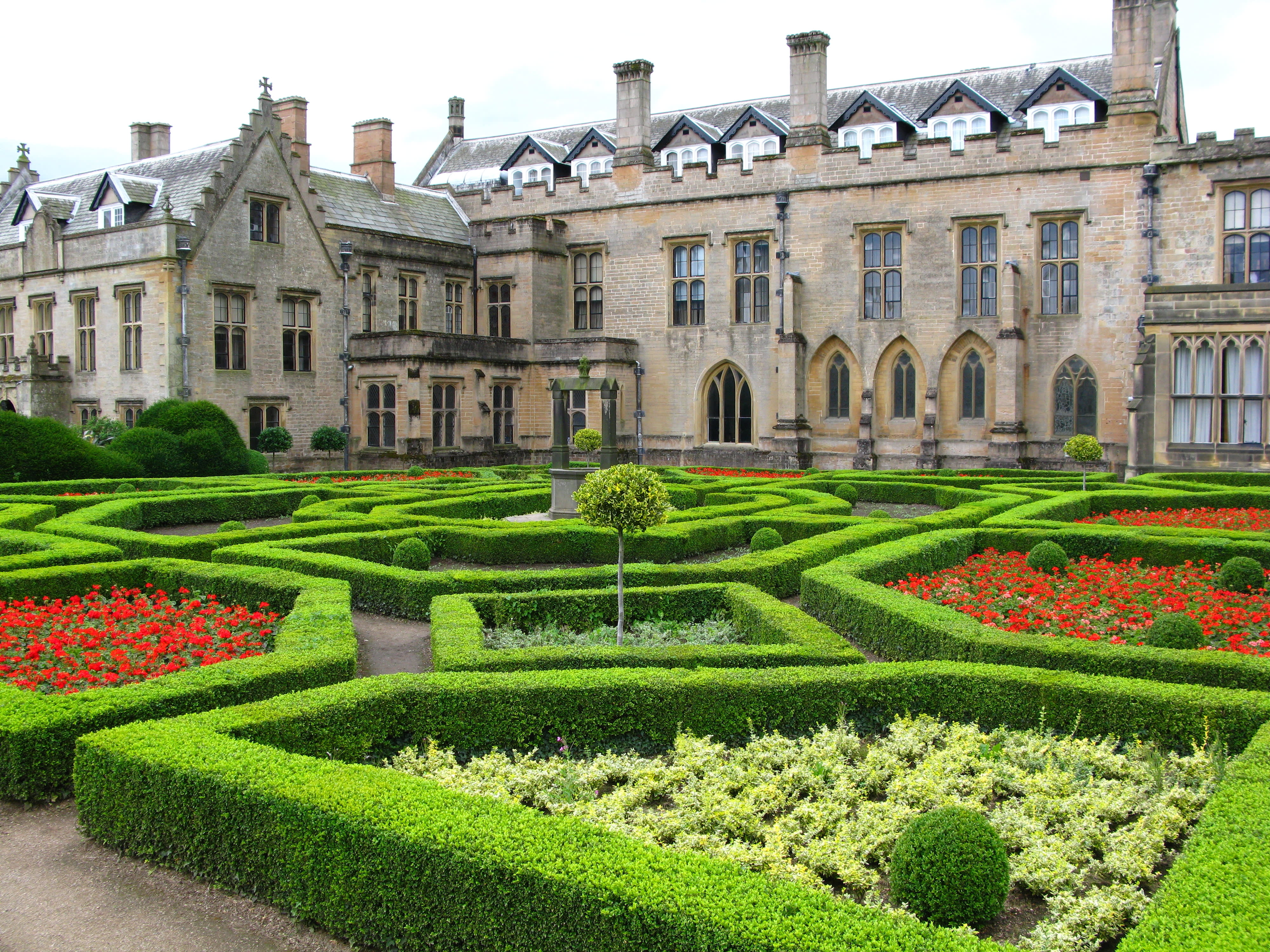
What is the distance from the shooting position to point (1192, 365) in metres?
23.5

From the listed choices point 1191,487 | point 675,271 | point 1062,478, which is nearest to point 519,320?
point 675,271

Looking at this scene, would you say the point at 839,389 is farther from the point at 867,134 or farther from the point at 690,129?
the point at 690,129

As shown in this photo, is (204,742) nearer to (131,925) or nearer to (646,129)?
(131,925)

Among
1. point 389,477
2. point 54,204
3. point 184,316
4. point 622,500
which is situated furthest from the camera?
point 54,204

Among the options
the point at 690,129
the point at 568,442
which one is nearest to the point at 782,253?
the point at 690,129

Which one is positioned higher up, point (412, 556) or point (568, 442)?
point (568, 442)

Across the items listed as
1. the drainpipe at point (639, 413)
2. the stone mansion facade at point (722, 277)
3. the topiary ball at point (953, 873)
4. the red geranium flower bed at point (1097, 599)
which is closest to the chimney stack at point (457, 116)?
the stone mansion facade at point (722, 277)

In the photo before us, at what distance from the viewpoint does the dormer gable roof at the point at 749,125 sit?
35.0 m

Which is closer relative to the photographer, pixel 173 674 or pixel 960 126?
pixel 173 674

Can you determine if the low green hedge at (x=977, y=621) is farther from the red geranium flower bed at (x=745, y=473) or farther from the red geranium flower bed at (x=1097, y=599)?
the red geranium flower bed at (x=745, y=473)

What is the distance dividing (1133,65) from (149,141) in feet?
104

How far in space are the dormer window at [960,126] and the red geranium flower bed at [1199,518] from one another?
1699 cm

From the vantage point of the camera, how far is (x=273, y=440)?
96.9 ft

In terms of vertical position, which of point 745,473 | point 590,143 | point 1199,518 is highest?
point 590,143
